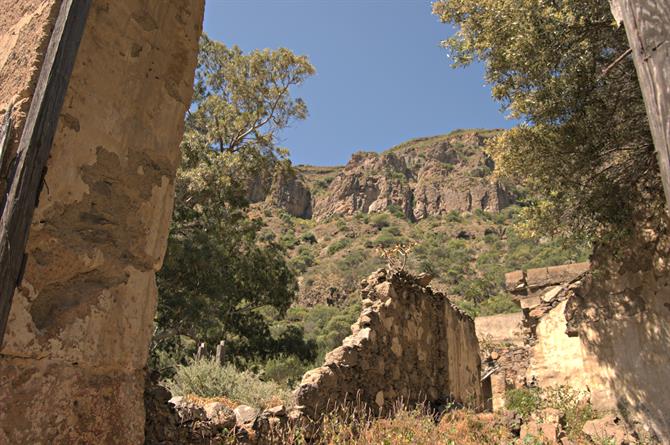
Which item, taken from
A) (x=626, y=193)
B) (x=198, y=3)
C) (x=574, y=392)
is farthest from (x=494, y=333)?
(x=198, y=3)

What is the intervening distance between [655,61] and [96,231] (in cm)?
236

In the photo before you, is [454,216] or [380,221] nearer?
[380,221]

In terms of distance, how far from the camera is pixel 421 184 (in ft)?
264

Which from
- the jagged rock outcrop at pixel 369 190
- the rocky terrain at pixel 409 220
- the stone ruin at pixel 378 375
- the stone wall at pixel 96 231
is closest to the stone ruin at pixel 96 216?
the stone wall at pixel 96 231

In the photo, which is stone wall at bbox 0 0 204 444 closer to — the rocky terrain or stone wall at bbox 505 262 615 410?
stone wall at bbox 505 262 615 410

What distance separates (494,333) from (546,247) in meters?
28.9

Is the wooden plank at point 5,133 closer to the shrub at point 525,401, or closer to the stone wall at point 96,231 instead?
the stone wall at point 96,231

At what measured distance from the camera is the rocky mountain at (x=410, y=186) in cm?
7481

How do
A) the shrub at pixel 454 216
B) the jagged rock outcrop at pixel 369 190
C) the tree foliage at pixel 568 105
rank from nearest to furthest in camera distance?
the tree foliage at pixel 568 105, the shrub at pixel 454 216, the jagged rock outcrop at pixel 369 190

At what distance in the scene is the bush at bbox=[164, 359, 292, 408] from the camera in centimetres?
680

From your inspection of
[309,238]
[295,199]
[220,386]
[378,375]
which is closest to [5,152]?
[220,386]

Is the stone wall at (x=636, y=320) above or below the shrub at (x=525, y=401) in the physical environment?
above

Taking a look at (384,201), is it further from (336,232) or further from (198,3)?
(198,3)

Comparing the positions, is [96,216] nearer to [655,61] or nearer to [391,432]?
[655,61]
